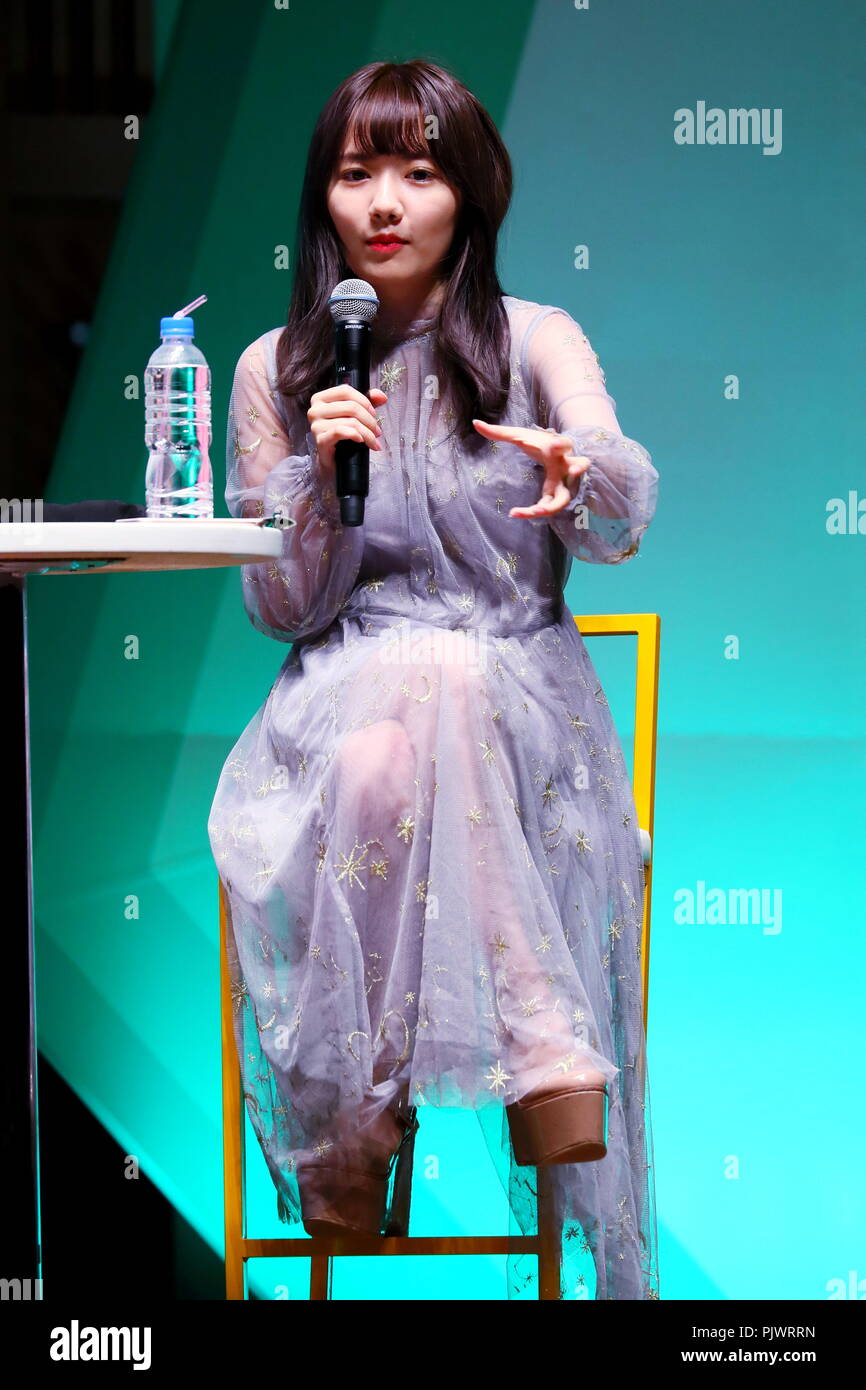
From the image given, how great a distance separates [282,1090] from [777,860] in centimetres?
160

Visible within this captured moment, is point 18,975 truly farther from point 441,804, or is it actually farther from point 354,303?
point 354,303

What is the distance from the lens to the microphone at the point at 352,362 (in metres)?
1.64

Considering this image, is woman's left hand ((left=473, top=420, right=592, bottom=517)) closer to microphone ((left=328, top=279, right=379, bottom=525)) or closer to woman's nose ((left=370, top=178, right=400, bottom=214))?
microphone ((left=328, top=279, right=379, bottom=525))

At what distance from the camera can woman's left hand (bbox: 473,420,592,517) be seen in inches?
63.5

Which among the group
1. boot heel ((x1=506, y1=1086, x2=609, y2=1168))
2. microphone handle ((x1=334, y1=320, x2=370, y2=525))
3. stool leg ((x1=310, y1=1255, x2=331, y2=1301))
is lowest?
stool leg ((x1=310, y1=1255, x2=331, y2=1301))

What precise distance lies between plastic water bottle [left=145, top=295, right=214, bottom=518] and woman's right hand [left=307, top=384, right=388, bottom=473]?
0.15 m

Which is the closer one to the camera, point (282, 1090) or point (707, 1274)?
point (282, 1090)

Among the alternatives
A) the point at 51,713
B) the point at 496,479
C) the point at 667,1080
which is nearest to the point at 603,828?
the point at 496,479

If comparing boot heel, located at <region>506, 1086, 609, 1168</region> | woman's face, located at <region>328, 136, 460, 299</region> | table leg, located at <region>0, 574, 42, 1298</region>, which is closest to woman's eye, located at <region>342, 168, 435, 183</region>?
woman's face, located at <region>328, 136, 460, 299</region>

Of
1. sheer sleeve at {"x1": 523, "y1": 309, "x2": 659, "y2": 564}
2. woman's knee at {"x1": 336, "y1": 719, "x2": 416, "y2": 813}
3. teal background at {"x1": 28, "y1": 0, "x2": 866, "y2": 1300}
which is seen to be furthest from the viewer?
teal background at {"x1": 28, "y1": 0, "x2": 866, "y2": 1300}

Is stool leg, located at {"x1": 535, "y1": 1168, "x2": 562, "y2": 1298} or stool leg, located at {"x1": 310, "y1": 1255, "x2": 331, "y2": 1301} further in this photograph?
stool leg, located at {"x1": 310, "y1": 1255, "x2": 331, "y2": 1301}

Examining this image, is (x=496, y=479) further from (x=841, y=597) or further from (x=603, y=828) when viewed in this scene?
(x=841, y=597)

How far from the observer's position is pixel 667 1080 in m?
2.37

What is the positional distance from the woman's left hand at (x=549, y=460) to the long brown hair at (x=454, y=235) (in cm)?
17
